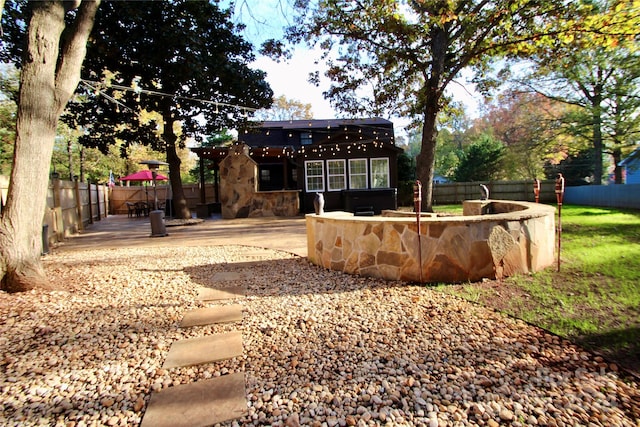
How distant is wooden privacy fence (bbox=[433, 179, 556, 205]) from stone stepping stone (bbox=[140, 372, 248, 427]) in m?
16.3

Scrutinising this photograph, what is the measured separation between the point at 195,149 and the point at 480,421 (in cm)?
1359

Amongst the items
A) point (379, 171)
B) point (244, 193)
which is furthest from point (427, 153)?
point (244, 193)

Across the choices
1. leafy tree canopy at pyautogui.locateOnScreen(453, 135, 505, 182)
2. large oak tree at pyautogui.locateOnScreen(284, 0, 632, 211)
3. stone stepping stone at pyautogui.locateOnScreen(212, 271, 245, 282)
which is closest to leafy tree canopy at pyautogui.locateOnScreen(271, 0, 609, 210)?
large oak tree at pyautogui.locateOnScreen(284, 0, 632, 211)

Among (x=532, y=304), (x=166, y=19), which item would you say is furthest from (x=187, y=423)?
(x=166, y=19)

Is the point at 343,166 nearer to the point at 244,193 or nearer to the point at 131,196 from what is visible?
the point at 244,193

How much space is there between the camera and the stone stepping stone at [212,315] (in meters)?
2.90

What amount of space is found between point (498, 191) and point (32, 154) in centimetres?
1826

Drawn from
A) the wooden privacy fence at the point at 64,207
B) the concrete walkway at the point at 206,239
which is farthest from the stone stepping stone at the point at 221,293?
the wooden privacy fence at the point at 64,207

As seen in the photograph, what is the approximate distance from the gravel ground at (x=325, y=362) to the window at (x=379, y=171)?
11117 mm

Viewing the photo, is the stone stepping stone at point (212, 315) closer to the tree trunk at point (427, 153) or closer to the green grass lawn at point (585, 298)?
the green grass lawn at point (585, 298)

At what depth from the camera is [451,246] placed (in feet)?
11.9

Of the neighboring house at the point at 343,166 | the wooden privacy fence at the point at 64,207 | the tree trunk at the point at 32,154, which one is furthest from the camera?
the neighboring house at the point at 343,166

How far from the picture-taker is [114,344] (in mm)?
2523

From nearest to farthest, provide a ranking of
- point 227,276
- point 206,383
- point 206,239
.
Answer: point 206,383, point 227,276, point 206,239
